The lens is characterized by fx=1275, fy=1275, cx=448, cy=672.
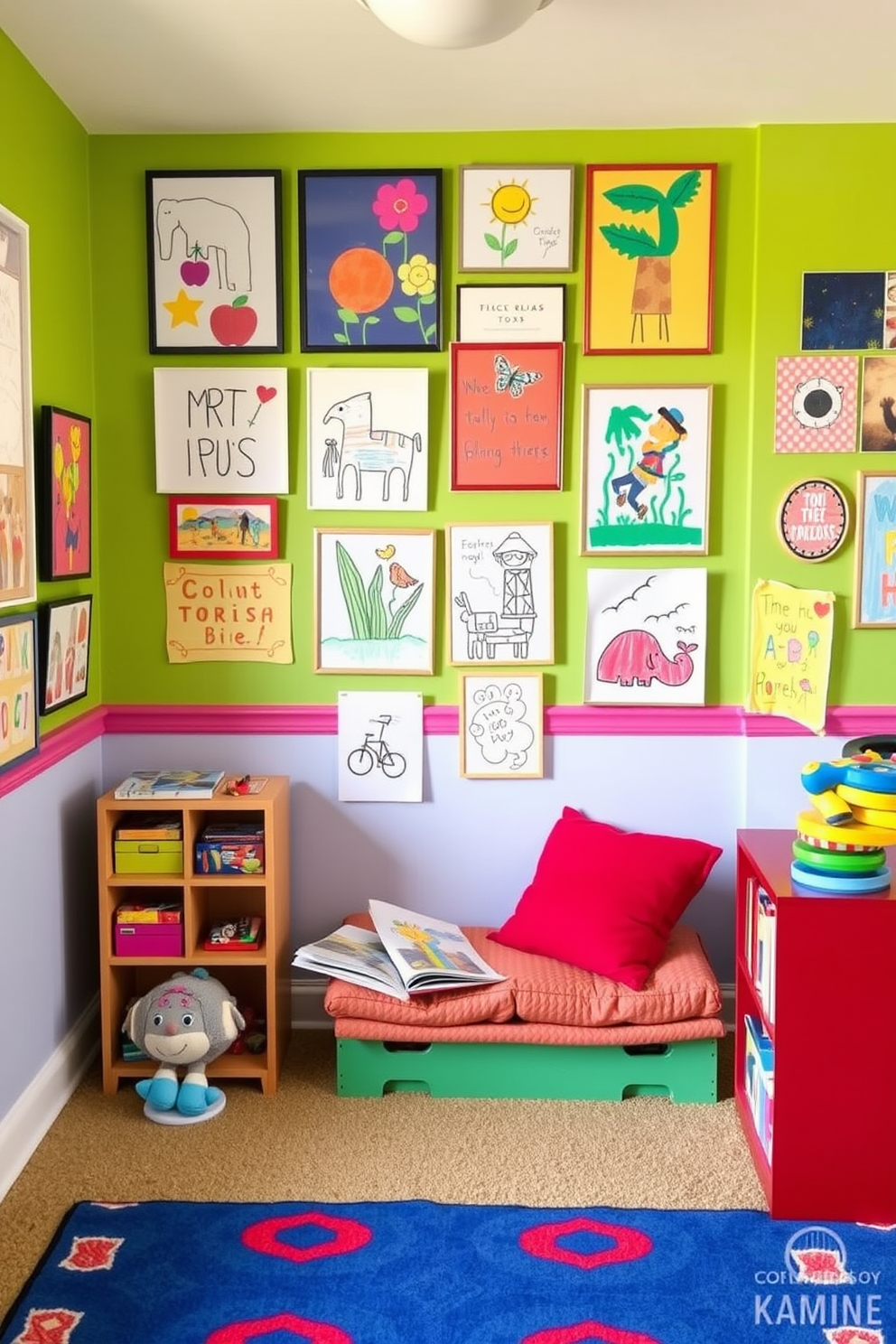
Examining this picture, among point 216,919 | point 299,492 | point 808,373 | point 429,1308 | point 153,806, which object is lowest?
point 429,1308

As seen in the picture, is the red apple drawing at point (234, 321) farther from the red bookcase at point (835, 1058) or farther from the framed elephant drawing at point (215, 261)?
the red bookcase at point (835, 1058)

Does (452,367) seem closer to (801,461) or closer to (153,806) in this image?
(801,461)

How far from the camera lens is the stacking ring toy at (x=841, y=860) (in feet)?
7.77

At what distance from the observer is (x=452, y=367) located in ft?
10.3

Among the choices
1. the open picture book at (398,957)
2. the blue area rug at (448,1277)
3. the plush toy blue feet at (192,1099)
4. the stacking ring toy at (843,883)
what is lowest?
the blue area rug at (448,1277)

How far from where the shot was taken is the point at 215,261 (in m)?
3.14

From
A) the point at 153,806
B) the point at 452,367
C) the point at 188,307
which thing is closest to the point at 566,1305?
the point at 153,806

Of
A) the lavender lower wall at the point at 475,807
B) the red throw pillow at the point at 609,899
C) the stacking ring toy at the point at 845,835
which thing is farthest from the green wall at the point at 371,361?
→ the stacking ring toy at the point at 845,835

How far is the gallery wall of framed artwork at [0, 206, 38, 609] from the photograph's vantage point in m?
2.47

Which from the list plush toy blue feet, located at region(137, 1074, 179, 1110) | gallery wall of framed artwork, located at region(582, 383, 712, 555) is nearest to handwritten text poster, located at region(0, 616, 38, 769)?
plush toy blue feet, located at region(137, 1074, 179, 1110)

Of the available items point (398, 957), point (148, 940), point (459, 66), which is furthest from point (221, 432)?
point (398, 957)

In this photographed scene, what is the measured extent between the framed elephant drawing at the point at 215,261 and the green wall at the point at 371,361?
0.04 m

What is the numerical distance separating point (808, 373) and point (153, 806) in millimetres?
1871

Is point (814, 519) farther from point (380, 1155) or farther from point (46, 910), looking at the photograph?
point (46, 910)
